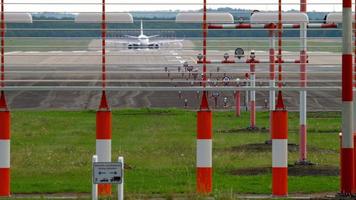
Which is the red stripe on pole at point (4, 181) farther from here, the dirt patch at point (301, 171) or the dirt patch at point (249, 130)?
the dirt patch at point (249, 130)

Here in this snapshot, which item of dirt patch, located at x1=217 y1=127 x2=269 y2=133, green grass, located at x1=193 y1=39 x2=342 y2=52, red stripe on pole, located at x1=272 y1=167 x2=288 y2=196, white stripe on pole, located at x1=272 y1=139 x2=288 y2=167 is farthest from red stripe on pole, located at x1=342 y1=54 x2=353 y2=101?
dirt patch, located at x1=217 y1=127 x2=269 y2=133

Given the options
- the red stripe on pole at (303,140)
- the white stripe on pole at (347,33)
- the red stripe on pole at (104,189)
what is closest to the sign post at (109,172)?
the red stripe on pole at (104,189)

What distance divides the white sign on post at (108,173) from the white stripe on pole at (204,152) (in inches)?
113

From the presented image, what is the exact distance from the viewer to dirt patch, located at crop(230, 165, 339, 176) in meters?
18.2

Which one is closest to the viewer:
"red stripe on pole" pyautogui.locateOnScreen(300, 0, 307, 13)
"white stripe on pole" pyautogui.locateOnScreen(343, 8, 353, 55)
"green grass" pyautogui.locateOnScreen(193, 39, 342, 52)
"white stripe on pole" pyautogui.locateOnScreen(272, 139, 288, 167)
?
"white stripe on pole" pyautogui.locateOnScreen(343, 8, 353, 55)

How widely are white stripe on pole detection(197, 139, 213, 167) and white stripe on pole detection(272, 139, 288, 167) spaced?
0.90m

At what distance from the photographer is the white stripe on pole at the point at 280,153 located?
49.8 ft

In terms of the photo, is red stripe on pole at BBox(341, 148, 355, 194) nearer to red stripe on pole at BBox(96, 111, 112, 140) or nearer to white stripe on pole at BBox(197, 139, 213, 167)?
white stripe on pole at BBox(197, 139, 213, 167)

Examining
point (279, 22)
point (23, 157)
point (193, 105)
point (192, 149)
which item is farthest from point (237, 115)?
point (279, 22)

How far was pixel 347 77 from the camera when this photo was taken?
13.9m

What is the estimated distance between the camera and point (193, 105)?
39.2 m

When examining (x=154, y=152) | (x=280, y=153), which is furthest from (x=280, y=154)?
(x=154, y=152)

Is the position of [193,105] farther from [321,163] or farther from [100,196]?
[100,196]

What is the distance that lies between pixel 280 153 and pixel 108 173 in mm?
3548
